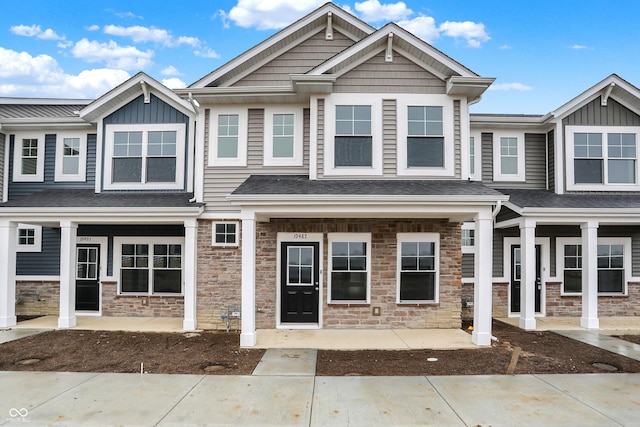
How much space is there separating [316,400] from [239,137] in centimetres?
668

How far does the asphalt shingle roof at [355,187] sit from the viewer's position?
27.4 feet

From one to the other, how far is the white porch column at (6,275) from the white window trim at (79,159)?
80.0 inches

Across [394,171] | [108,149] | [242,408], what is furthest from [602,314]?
[108,149]

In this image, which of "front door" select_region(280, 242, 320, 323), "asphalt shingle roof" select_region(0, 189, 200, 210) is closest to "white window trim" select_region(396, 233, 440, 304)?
"front door" select_region(280, 242, 320, 323)

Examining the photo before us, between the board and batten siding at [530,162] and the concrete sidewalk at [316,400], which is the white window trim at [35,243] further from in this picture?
the board and batten siding at [530,162]

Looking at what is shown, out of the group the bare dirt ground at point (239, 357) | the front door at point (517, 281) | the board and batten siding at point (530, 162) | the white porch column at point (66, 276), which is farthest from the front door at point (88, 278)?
the front door at point (517, 281)

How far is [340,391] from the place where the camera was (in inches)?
226

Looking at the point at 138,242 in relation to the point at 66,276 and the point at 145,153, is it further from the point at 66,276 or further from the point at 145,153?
the point at 145,153

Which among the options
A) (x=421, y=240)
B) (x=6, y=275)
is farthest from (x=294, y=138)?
(x=6, y=275)

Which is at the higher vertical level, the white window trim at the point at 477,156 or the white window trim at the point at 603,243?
the white window trim at the point at 477,156

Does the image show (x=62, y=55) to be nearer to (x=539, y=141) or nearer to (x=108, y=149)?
(x=108, y=149)

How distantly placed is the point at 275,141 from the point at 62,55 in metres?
22.6

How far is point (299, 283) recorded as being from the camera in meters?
9.85

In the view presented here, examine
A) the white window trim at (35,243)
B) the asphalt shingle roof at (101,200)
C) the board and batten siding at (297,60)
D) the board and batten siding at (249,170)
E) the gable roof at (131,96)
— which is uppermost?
the board and batten siding at (297,60)
